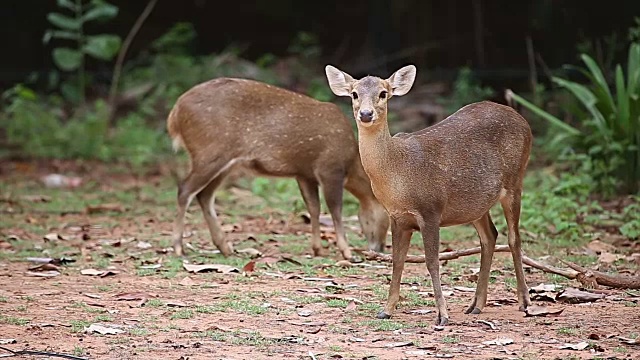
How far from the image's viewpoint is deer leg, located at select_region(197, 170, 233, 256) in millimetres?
8945


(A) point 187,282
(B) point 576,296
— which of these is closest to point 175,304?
(A) point 187,282

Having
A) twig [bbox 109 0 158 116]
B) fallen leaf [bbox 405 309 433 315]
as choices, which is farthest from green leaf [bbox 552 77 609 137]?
twig [bbox 109 0 158 116]

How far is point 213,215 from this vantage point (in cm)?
914

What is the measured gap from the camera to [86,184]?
12938 millimetres

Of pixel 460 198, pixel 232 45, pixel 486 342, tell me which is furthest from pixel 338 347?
pixel 232 45

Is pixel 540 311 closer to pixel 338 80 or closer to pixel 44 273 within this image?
pixel 338 80

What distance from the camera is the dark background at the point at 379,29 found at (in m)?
14.5

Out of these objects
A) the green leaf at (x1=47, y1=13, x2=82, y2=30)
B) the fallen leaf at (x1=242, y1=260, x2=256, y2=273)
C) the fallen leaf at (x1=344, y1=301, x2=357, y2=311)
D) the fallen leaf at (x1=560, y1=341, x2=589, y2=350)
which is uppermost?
the fallen leaf at (x1=560, y1=341, x2=589, y2=350)

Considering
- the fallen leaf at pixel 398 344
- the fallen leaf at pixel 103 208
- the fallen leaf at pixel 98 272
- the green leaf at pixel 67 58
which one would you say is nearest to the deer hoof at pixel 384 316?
the fallen leaf at pixel 398 344

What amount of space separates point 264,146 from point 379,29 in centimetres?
643

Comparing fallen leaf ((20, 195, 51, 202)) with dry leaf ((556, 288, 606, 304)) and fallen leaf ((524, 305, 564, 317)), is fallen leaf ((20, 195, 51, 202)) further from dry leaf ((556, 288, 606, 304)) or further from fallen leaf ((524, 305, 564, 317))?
fallen leaf ((524, 305, 564, 317))

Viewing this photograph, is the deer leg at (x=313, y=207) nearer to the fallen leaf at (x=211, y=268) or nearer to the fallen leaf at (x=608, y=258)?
the fallen leaf at (x=211, y=268)

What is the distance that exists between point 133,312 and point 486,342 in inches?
79.3

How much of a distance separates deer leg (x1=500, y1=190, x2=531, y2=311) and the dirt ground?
12cm
